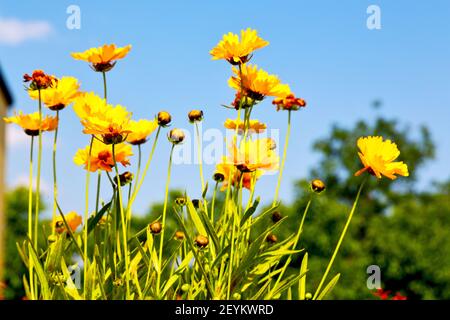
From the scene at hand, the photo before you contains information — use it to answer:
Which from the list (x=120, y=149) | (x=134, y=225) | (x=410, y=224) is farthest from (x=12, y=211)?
(x=120, y=149)

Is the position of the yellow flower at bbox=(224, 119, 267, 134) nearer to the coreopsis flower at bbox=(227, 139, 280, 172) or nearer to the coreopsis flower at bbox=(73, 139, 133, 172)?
the coreopsis flower at bbox=(227, 139, 280, 172)

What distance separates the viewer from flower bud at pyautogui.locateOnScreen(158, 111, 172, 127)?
167 centimetres

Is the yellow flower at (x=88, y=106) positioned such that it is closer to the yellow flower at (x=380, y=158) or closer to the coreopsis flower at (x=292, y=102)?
the coreopsis flower at (x=292, y=102)

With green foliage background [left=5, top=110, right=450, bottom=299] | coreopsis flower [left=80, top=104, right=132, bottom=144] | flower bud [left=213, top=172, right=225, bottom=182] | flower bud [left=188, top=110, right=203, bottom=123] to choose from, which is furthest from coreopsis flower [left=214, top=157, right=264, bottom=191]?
green foliage background [left=5, top=110, right=450, bottom=299]

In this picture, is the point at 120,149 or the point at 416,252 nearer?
the point at 120,149

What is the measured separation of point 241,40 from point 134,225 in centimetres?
1418

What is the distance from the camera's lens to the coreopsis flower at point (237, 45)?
1604 mm

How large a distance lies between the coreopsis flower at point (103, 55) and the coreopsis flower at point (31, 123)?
0.65ft

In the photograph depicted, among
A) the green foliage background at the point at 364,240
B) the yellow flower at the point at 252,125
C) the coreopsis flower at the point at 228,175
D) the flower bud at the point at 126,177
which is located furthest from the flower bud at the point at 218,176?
the green foliage background at the point at 364,240

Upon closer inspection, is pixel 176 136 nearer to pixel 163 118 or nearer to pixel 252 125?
pixel 163 118

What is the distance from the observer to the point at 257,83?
1.65 m

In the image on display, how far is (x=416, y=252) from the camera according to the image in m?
12.0
